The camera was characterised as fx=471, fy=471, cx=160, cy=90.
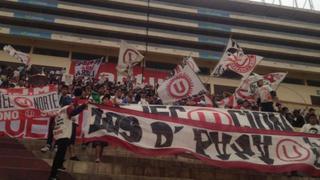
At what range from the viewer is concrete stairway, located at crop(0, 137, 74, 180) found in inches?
307

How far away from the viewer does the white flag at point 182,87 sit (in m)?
12.8

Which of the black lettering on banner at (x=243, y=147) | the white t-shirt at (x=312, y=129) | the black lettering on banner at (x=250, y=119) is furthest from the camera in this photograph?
the white t-shirt at (x=312, y=129)

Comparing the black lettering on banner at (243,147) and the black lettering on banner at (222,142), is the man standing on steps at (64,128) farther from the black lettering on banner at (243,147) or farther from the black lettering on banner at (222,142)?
the black lettering on banner at (243,147)

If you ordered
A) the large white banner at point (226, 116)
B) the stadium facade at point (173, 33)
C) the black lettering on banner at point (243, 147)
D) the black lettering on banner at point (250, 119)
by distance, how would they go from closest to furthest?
the black lettering on banner at point (243, 147)
the large white banner at point (226, 116)
the black lettering on banner at point (250, 119)
the stadium facade at point (173, 33)

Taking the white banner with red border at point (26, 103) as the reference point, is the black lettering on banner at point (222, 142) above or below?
below

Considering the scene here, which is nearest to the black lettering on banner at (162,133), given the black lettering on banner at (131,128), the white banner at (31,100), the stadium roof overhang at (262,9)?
the black lettering on banner at (131,128)

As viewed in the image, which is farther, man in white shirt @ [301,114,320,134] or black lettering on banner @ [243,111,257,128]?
man in white shirt @ [301,114,320,134]

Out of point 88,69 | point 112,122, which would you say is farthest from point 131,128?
point 88,69

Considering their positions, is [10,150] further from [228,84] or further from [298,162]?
[228,84]

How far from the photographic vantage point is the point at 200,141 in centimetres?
931

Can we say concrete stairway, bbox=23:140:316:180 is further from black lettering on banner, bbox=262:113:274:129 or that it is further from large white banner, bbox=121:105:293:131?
black lettering on banner, bbox=262:113:274:129

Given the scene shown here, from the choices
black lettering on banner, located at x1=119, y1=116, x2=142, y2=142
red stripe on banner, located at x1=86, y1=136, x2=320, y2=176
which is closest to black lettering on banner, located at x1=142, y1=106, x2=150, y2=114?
black lettering on banner, located at x1=119, y1=116, x2=142, y2=142

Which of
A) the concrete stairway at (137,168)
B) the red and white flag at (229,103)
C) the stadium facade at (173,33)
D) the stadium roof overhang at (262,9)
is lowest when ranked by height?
the concrete stairway at (137,168)

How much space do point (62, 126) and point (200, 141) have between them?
8.93 feet
